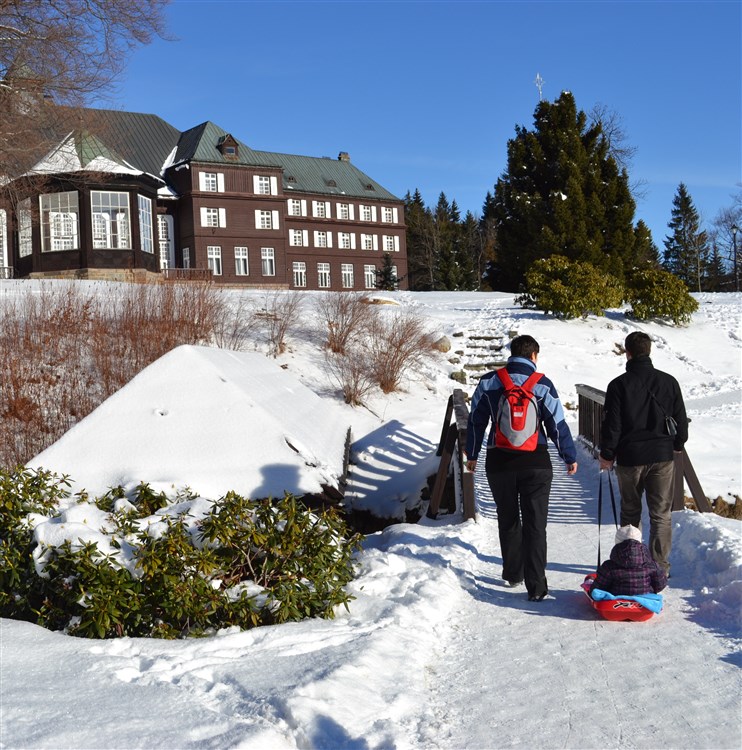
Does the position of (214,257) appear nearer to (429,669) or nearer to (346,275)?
(346,275)

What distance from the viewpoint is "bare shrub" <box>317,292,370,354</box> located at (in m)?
17.8

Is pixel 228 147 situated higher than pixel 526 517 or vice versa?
pixel 228 147

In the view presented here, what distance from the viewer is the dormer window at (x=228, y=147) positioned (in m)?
47.7

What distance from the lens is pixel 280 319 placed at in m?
18.4

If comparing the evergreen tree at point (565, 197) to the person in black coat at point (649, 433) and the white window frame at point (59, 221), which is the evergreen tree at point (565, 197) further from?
the person in black coat at point (649, 433)

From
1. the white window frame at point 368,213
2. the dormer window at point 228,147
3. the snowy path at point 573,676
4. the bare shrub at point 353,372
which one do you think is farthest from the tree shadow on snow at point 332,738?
the white window frame at point 368,213

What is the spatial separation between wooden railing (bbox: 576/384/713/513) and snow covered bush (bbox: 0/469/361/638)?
3509 millimetres

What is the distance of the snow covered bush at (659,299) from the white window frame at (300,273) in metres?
34.7

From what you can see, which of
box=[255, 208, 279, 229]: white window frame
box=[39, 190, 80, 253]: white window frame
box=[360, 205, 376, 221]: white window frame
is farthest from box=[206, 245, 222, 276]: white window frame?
box=[360, 205, 376, 221]: white window frame

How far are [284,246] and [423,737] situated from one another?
157ft

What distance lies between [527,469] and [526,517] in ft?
1.18

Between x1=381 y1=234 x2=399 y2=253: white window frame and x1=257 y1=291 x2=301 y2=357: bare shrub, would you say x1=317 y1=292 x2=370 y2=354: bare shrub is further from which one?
x1=381 y1=234 x2=399 y2=253: white window frame

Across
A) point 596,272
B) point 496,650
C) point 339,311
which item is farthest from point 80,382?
point 596,272

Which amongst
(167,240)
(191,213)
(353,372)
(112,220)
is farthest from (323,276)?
(353,372)
